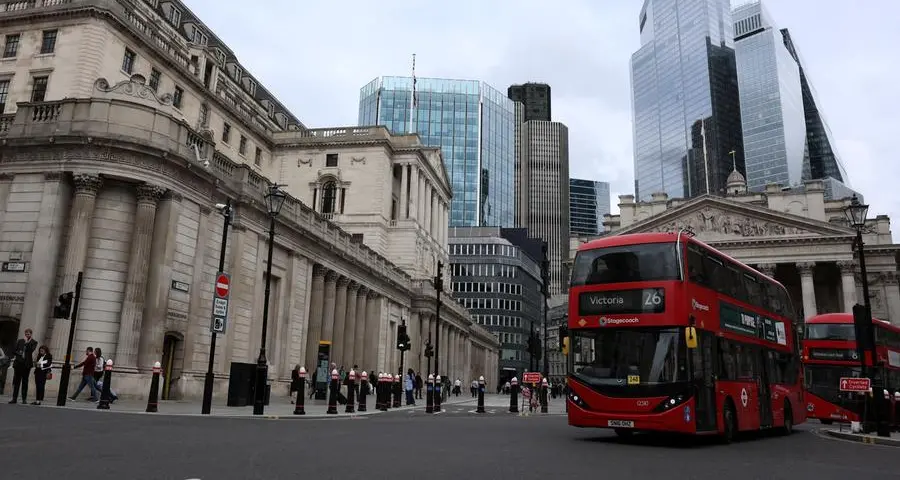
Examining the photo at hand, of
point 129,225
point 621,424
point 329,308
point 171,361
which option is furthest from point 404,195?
point 621,424

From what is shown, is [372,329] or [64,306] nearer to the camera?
[64,306]

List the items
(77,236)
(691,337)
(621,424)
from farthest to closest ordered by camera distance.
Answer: (77,236) → (621,424) → (691,337)

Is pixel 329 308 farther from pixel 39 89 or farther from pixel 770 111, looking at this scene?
pixel 770 111

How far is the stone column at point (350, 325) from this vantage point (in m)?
38.3

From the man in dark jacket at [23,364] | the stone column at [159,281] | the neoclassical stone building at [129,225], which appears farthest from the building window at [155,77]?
the man in dark jacket at [23,364]

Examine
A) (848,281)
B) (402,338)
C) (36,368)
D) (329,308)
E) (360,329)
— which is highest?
(848,281)

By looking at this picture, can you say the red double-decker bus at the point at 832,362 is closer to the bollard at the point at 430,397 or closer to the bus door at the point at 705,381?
the bus door at the point at 705,381

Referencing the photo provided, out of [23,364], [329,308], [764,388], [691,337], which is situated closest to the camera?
[691,337]

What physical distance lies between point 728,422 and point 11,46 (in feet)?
128

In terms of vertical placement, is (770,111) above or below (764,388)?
above

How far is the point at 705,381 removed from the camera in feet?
42.7

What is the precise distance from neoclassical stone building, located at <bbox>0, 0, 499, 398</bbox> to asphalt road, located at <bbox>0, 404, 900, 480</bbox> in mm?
7163

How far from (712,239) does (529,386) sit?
42.4 metres

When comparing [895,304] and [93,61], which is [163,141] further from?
[895,304]
